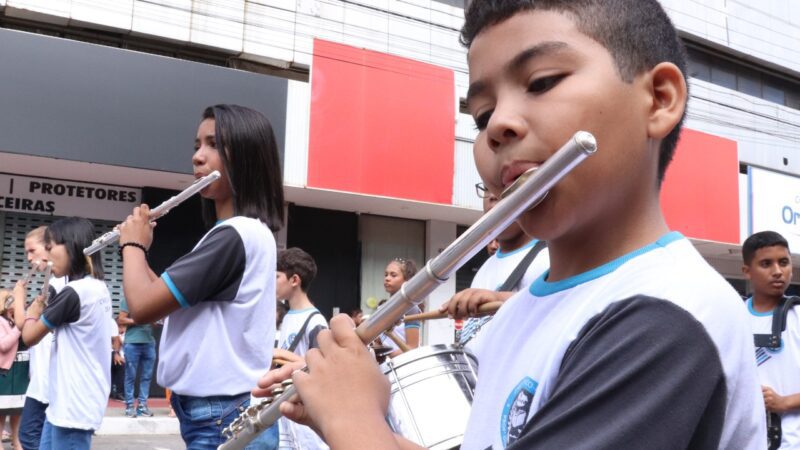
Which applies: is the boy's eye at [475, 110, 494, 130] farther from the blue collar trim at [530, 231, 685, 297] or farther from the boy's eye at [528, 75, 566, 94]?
the blue collar trim at [530, 231, 685, 297]

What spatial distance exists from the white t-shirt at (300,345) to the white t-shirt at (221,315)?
73 cm

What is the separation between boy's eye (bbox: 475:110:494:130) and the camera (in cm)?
110

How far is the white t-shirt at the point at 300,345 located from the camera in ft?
11.8

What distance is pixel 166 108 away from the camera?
9.93 metres

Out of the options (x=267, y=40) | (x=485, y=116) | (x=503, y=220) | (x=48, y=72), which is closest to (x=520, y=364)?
(x=503, y=220)

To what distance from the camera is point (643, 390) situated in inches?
30.9

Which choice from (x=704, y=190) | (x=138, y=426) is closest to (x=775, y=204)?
(x=704, y=190)

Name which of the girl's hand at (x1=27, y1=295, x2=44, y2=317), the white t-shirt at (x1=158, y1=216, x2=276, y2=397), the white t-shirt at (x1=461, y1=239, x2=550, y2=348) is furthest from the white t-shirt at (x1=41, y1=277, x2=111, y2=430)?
the white t-shirt at (x1=461, y1=239, x2=550, y2=348)

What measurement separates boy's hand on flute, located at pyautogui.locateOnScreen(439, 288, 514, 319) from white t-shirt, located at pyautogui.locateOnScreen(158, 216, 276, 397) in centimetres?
65

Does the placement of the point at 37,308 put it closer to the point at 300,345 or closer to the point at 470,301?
the point at 300,345

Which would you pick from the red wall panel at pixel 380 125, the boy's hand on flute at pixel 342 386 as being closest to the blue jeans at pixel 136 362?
the red wall panel at pixel 380 125

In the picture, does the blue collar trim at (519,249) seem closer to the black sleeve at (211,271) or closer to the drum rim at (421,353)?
the drum rim at (421,353)

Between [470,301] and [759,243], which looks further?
[759,243]

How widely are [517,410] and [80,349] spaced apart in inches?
145
